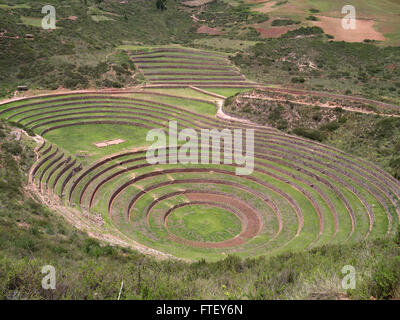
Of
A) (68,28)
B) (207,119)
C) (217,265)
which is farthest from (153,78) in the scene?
(217,265)

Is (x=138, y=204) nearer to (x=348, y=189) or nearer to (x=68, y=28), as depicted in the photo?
(x=348, y=189)

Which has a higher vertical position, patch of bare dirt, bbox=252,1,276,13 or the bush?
patch of bare dirt, bbox=252,1,276,13

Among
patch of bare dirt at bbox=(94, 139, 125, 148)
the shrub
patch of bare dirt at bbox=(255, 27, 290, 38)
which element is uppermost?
patch of bare dirt at bbox=(255, 27, 290, 38)

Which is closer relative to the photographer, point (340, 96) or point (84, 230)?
point (84, 230)

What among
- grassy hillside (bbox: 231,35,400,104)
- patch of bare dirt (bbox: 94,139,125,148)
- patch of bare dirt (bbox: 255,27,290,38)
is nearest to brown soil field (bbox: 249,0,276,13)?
patch of bare dirt (bbox: 255,27,290,38)

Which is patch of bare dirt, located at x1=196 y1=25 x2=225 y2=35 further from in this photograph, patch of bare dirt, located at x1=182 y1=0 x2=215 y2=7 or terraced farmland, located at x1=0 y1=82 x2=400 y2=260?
terraced farmland, located at x1=0 y1=82 x2=400 y2=260
